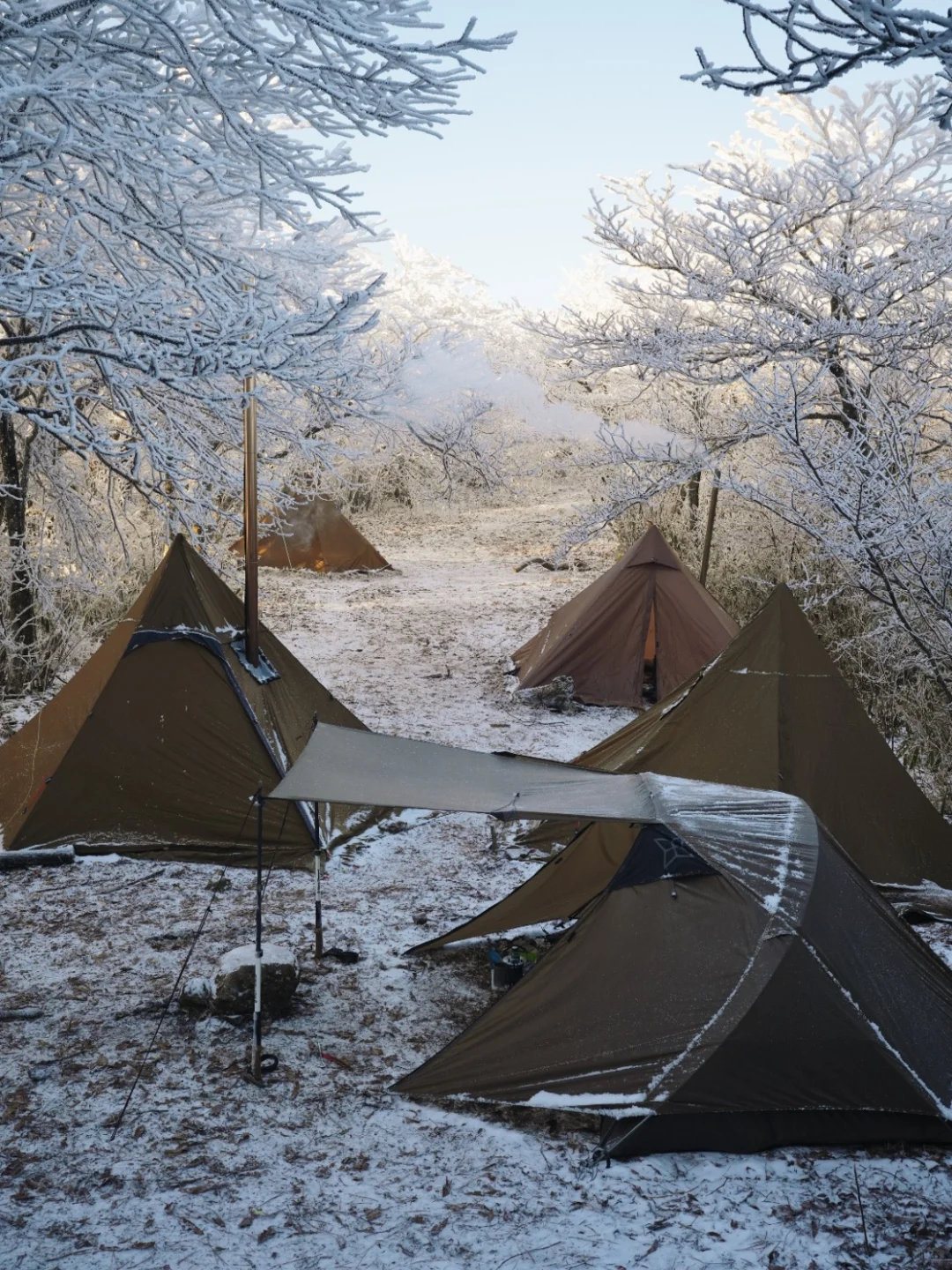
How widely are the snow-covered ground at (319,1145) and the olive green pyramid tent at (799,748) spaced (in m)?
0.86

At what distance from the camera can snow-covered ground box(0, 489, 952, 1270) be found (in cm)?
329

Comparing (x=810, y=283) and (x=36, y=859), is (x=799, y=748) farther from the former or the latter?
(x=810, y=283)

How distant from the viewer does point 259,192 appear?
5125mm

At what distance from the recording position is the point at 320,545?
1859 cm

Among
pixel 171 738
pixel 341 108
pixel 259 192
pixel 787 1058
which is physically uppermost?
pixel 341 108

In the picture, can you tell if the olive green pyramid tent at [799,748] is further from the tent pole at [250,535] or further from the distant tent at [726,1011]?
the tent pole at [250,535]

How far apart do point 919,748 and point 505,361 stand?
22026mm

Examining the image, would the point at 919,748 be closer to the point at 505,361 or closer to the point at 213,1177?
the point at 213,1177

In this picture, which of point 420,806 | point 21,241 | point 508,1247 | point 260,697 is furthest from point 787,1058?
point 21,241

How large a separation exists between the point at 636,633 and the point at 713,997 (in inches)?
294

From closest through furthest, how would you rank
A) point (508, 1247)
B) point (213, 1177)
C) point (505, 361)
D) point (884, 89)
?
point (508, 1247)
point (213, 1177)
point (884, 89)
point (505, 361)

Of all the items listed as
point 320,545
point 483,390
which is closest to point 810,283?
point 320,545

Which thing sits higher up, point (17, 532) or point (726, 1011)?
point (17, 532)

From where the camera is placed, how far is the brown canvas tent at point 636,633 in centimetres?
1105
